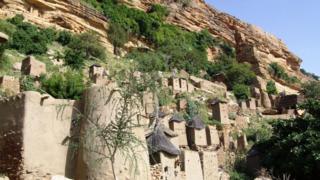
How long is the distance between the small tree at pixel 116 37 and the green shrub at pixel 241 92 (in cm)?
1077

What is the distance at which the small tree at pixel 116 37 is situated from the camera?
48531 mm

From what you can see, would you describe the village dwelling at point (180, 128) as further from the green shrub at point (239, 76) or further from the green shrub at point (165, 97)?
the green shrub at point (239, 76)

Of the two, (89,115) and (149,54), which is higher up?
(149,54)

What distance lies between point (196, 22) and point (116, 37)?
19.1 m

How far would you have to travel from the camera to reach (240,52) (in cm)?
6569

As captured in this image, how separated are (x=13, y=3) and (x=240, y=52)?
3060 centimetres

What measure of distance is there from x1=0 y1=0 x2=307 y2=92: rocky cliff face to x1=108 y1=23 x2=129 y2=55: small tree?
554mm

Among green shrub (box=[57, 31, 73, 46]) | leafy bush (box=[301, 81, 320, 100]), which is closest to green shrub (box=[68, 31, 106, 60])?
green shrub (box=[57, 31, 73, 46])

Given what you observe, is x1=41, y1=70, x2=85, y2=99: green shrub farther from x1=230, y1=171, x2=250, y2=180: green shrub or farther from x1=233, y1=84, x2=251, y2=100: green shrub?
x1=233, y1=84, x2=251, y2=100: green shrub

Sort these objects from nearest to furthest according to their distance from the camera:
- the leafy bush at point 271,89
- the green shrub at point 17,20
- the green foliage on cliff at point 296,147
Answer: the green foliage on cliff at point 296,147, the green shrub at point 17,20, the leafy bush at point 271,89

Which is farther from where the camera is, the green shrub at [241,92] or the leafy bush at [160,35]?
the leafy bush at [160,35]

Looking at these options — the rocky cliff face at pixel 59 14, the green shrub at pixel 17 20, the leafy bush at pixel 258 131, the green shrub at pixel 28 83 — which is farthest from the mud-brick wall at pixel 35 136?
the rocky cliff face at pixel 59 14

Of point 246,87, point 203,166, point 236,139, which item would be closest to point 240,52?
point 246,87

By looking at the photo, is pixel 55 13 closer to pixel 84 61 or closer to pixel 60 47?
pixel 60 47
